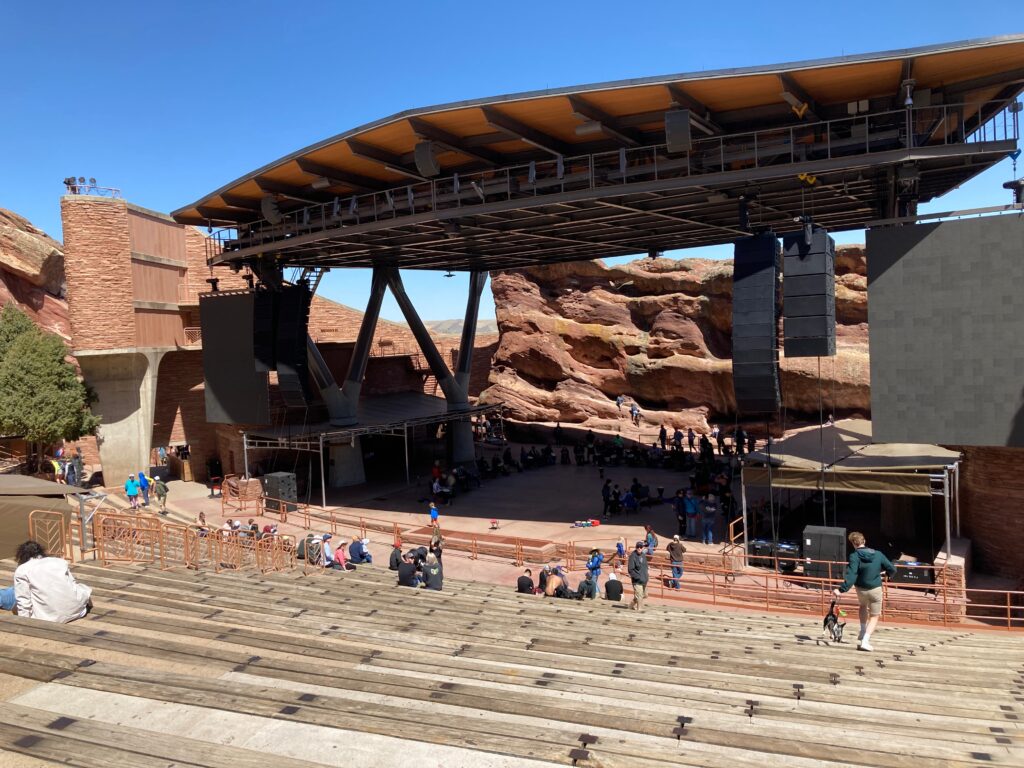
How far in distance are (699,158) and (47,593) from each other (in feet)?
54.3

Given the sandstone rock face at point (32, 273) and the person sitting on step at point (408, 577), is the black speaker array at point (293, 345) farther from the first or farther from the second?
the sandstone rock face at point (32, 273)

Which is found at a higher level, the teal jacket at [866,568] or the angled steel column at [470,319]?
the angled steel column at [470,319]

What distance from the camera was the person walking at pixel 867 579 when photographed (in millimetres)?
8609

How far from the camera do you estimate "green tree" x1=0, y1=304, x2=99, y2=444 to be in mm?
27516

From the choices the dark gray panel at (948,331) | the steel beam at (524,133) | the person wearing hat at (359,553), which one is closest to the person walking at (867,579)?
the dark gray panel at (948,331)

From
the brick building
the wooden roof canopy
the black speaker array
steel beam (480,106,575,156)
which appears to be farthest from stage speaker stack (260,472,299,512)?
steel beam (480,106,575,156)

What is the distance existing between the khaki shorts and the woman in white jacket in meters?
8.70

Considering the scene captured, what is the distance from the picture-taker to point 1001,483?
629 inches

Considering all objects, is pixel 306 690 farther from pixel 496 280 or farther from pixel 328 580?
pixel 496 280

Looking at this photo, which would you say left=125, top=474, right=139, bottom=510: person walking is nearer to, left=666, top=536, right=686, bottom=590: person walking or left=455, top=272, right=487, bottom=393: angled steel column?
left=455, top=272, right=487, bottom=393: angled steel column

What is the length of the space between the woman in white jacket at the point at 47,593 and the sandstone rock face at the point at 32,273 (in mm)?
37077

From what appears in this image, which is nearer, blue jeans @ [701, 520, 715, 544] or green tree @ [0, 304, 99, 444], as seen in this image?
blue jeans @ [701, 520, 715, 544]

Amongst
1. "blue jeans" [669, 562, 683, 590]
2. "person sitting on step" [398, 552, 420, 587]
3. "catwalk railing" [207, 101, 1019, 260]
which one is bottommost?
→ "blue jeans" [669, 562, 683, 590]

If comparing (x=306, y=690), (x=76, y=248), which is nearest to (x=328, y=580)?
(x=306, y=690)
